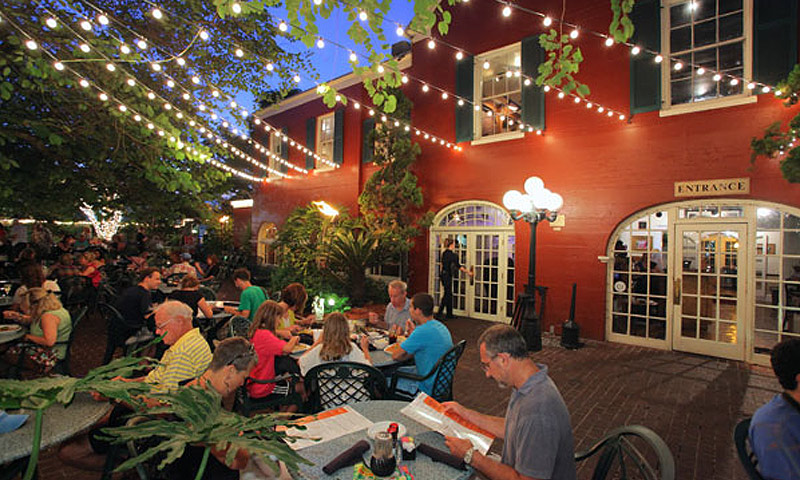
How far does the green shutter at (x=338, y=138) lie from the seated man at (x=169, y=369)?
916 centimetres

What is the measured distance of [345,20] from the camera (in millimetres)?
2904

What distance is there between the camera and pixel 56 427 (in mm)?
2006

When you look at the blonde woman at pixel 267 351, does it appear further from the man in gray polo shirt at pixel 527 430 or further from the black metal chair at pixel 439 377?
the man in gray polo shirt at pixel 527 430

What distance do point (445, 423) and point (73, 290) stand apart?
838cm

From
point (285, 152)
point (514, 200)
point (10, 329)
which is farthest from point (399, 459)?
point (285, 152)

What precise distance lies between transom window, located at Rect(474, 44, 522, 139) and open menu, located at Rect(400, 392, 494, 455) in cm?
717

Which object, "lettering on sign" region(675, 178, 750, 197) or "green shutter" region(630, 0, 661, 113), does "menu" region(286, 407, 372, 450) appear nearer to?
"lettering on sign" region(675, 178, 750, 197)

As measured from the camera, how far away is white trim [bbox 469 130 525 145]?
8028mm

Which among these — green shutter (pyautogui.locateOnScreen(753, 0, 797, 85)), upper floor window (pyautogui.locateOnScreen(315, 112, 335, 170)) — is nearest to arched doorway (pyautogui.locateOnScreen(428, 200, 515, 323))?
green shutter (pyautogui.locateOnScreen(753, 0, 797, 85))

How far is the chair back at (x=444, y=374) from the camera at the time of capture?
3219mm

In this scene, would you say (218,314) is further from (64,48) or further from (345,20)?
(345,20)

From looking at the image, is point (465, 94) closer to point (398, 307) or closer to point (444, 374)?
point (398, 307)

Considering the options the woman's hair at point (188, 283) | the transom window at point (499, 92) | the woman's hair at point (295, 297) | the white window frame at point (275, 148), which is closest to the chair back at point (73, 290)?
the woman's hair at point (188, 283)

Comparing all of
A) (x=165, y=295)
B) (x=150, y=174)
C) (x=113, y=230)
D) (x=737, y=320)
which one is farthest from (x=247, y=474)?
(x=113, y=230)
